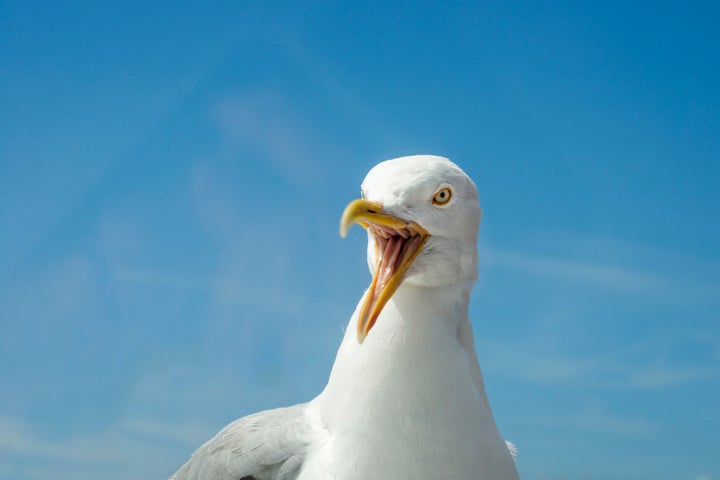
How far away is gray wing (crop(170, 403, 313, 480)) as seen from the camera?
4.74 m

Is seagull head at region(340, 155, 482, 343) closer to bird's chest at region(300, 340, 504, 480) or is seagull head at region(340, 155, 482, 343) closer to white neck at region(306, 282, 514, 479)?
white neck at region(306, 282, 514, 479)

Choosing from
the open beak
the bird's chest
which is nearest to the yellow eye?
the open beak

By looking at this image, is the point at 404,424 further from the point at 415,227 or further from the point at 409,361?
the point at 415,227

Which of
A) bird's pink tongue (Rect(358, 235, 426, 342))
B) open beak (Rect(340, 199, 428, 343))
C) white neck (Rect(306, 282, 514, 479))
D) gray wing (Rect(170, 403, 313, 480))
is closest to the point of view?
open beak (Rect(340, 199, 428, 343))

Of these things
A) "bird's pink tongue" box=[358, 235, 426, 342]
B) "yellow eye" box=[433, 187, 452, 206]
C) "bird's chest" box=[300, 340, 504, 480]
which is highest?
"yellow eye" box=[433, 187, 452, 206]

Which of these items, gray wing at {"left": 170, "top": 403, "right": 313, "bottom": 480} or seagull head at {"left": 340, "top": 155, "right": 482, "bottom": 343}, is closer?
seagull head at {"left": 340, "top": 155, "right": 482, "bottom": 343}

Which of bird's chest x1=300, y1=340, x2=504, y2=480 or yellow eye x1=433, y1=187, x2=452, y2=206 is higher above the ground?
yellow eye x1=433, y1=187, x2=452, y2=206

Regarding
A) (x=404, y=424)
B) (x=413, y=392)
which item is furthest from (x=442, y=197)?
(x=404, y=424)

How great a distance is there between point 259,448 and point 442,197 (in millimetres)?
1752

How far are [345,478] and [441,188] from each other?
160 centimetres

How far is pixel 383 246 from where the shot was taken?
4.59 metres

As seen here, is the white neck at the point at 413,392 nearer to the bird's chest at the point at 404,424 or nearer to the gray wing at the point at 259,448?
the bird's chest at the point at 404,424

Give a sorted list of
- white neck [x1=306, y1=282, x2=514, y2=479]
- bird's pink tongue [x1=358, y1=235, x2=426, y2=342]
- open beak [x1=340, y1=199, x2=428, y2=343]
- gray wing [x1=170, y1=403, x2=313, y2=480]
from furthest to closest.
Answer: gray wing [x1=170, y1=403, x2=313, y2=480], white neck [x1=306, y1=282, x2=514, y2=479], bird's pink tongue [x1=358, y1=235, x2=426, y2=342], open beak [x1=340, y1=199, x2=428, y2=343]

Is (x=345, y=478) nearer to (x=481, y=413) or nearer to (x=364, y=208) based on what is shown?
(x=481, y=413)
